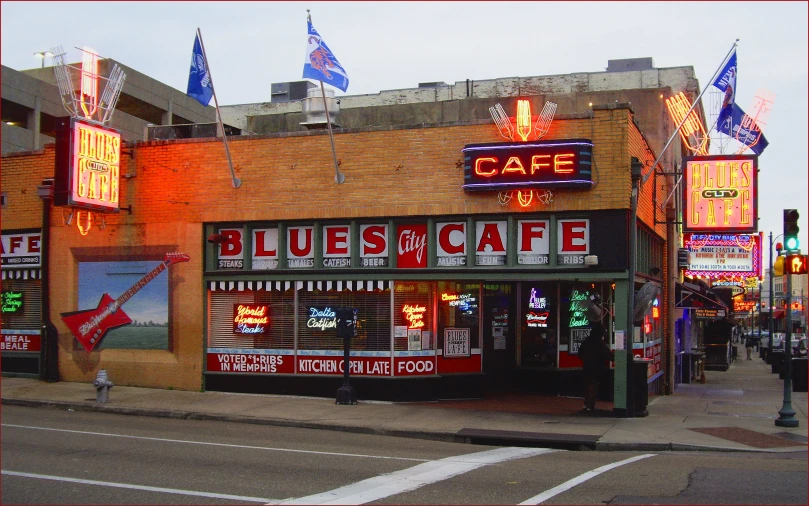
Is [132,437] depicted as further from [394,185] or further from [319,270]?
[394,185]

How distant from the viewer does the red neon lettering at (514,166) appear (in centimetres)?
1744

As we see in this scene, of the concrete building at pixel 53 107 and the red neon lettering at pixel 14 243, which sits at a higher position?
the concrete building at pixel 53 107

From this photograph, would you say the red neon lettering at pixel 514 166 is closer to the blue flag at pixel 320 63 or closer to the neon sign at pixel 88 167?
the blue flag at pixel 320 63

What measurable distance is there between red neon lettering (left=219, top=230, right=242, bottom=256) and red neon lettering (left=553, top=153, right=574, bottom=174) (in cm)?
753

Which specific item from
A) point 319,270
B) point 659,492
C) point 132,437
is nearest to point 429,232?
point 319,270

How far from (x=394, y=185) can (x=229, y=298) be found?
15.8 feet

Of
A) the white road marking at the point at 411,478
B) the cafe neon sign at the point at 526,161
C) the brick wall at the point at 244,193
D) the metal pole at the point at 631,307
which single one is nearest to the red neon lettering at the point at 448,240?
the brick wall at the point at 244,193

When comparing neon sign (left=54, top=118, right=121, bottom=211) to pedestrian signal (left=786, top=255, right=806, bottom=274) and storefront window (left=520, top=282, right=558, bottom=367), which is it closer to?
storefront window (left=520, top=282, right=558, bottom=367)

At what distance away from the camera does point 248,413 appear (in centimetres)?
1688

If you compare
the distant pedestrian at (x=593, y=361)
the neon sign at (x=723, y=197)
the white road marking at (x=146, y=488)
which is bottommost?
the white road marking at (x=146, y=488)

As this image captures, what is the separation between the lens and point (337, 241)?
62.6 feet

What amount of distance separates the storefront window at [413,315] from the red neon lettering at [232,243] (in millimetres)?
3996

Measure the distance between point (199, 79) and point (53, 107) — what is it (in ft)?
110

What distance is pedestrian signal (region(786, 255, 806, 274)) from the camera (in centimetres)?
1612
